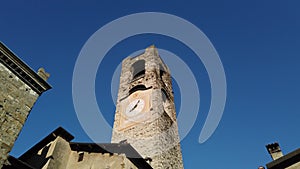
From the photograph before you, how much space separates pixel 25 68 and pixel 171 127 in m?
10.6

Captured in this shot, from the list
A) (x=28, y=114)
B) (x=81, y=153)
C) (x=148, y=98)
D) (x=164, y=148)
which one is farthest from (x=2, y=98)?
(x=148, y=98)

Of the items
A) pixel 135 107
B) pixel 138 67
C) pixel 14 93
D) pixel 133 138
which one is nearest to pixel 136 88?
pixel 135 107

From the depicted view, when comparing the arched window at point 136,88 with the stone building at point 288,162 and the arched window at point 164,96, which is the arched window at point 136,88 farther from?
the stone building at point 288,162

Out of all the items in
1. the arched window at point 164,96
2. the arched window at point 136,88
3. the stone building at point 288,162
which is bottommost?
the stone building at point 288,162

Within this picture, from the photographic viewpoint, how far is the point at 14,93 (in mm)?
5867

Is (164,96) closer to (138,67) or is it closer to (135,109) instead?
(135,109)

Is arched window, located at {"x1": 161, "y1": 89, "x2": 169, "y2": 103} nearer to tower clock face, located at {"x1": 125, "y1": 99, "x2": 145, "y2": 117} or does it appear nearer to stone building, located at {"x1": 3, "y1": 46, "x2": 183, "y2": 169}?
stone building, located at {"x1": 3, "y1": 46, "x2": 183, "y2": 169}

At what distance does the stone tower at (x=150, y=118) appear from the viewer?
1262 centimetres

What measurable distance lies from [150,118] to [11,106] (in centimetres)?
926

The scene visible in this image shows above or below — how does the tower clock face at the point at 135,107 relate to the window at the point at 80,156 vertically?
above

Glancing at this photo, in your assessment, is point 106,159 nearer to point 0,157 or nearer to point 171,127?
point 0,157

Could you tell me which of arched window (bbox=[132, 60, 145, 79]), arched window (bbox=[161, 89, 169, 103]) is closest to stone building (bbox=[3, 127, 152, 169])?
arched window (bbox=[161, 89, 169, 103])

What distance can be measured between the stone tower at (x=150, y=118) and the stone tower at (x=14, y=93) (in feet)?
22.5

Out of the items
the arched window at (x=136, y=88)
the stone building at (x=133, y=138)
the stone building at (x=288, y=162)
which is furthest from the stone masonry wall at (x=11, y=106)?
the arched window at (x=136, y=88)
